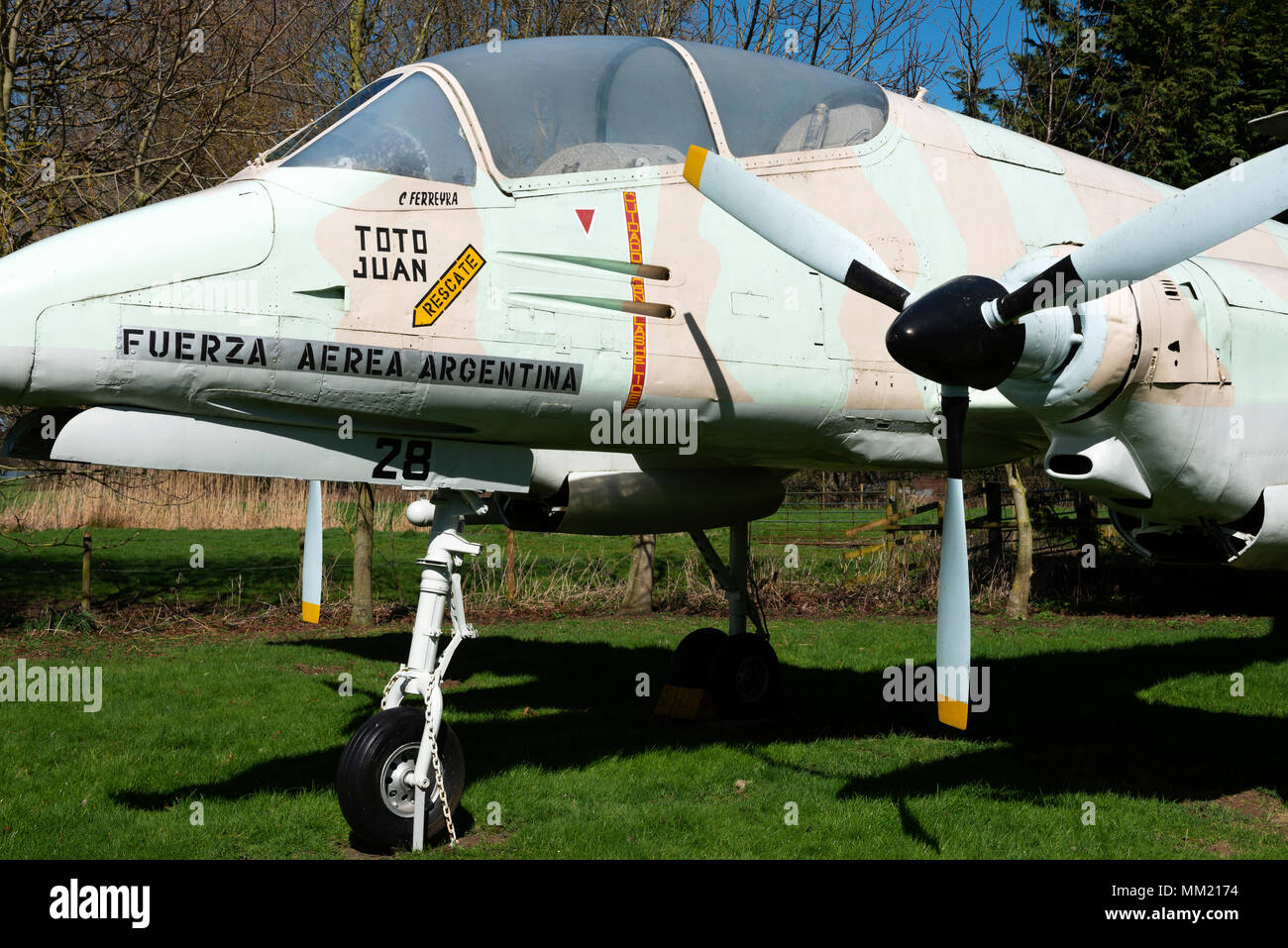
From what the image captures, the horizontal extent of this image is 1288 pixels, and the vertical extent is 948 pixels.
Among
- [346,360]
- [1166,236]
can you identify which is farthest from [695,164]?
[1166,236]

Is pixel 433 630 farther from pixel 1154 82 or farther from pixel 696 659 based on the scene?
pixel 1154 82

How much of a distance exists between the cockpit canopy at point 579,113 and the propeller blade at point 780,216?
0.68 m

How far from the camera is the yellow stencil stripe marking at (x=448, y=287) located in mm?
5754

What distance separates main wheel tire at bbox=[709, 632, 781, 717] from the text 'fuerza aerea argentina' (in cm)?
455

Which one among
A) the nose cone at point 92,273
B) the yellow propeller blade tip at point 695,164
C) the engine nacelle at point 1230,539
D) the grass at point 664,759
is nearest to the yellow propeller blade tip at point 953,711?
the grass at point 664,759

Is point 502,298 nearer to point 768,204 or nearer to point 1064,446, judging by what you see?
point 768,204

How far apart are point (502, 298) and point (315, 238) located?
39.4 inches

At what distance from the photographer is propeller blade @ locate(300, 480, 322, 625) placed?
25.3ft

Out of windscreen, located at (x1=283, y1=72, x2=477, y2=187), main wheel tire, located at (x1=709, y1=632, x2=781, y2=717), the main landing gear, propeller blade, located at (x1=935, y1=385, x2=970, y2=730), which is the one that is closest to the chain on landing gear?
windscreen, located at (x1=283, y1=72, x2=477, y2=187)

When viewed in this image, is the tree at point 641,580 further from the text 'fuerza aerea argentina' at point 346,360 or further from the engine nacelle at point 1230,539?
the text 'fuerza aerea argentina' at point 346,360

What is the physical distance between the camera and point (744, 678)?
1005cm

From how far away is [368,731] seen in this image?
6.02 metres

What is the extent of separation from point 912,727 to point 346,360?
6.25 metres
